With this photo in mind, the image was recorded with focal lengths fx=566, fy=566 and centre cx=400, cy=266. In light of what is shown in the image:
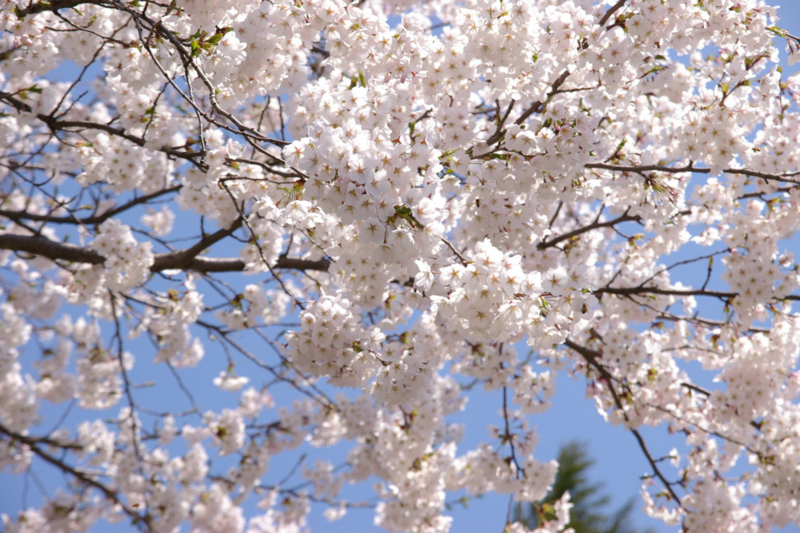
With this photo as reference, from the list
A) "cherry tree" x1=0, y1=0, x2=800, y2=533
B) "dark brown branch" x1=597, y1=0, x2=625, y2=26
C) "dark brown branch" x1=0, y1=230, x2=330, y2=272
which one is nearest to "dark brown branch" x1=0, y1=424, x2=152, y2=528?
"cherry tree" x1=0, y1=0, x2=800, y2=533

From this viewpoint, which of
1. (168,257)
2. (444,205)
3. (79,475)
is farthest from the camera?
(79,475)

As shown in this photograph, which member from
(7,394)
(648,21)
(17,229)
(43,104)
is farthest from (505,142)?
(7,394)

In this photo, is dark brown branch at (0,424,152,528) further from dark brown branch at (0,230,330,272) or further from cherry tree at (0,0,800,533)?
dark brown branch at (0,230,330,272)

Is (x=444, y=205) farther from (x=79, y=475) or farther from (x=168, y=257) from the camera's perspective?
(x=79, y=475)

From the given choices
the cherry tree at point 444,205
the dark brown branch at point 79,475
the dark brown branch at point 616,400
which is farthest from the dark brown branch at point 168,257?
the dark brown branch at point 79,475

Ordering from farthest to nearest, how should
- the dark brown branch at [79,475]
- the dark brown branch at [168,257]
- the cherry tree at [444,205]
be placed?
the dark brown branch at [79,475]
the dark brown branch at [168,257]
the cherry tree at [444,205]

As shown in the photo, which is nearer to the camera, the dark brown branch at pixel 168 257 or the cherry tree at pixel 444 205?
the cherry tree at pixel 444 205

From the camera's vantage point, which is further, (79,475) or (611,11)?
(79,475)

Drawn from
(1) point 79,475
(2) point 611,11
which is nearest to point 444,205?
(2) point 611,11

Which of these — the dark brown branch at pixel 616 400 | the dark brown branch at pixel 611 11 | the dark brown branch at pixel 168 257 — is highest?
the dark brown branch at pixel 611 11

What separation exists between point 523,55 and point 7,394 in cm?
883

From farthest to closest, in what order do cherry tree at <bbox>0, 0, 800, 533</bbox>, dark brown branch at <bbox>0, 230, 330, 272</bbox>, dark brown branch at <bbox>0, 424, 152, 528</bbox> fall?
dark brown branch at <bbox>0, 424, 152, 528</bbox>
dark brown branch at <bbox>0, 230, 330, 272</bbox>
cherry tree at <bbox>0, 0, 800, 533</bbox>

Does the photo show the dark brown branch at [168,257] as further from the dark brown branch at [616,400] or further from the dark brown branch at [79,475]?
the dark brown branch at [79,475]

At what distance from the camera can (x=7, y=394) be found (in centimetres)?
837
